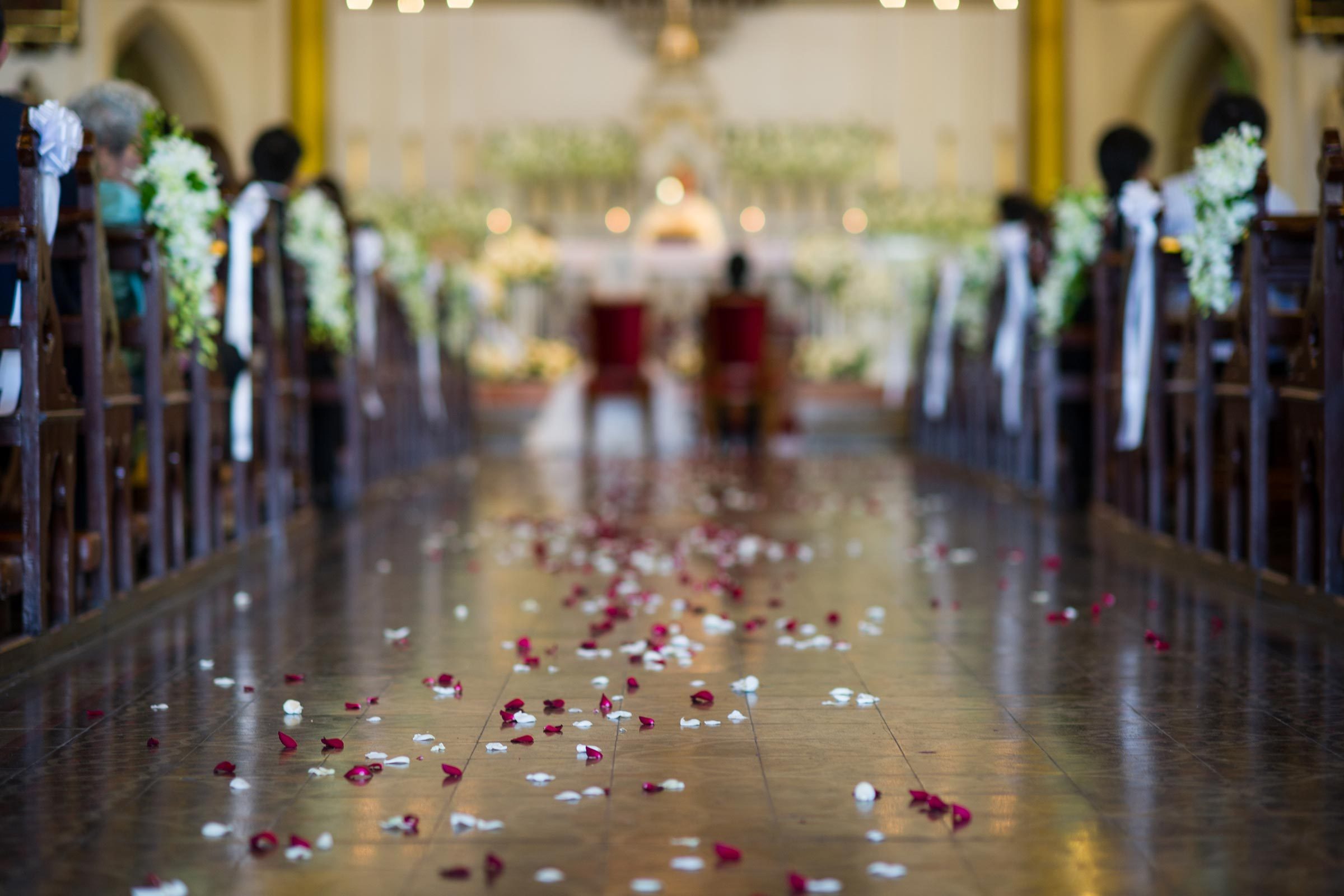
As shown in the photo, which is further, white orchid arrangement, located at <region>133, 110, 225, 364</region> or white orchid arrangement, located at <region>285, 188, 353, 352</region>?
white orchid arrangement, located at <region>285, 188, 353, 352</region>

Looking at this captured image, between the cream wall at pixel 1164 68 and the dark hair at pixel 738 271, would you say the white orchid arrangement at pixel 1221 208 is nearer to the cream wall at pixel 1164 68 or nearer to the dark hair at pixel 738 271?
the dark hair at pixel 738 271

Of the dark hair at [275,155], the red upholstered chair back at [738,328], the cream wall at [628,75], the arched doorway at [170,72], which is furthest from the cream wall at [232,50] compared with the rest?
the dark hair at [275,155]

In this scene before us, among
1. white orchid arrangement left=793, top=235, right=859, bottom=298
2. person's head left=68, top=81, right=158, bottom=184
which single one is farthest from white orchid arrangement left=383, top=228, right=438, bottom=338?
white orchid arrangement left=793, top=235, right=859, bottom=298

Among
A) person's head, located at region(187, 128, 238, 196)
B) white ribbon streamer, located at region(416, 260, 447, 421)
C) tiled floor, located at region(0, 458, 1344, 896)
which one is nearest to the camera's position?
tiled floor, located at region(0, 458, 1344, 896)

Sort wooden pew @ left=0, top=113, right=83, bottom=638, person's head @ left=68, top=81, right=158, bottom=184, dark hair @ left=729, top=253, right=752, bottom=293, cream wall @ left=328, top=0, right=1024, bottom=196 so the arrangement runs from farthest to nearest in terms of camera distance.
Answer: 1. cream wall @ left=328, top=0, right=1024, bottom=196
2. dark hair @ left=729, top=253, right=752, bottom=293
3. person's head @ left=68, top=81, right=158, bottom=184
4. wooden pew @ left=0, top=113, right=83, bottom=638

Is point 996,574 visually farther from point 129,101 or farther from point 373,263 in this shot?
point 373,263

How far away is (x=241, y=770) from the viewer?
2.85 meters

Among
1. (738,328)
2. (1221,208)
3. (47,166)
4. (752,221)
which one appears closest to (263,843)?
(47,166)

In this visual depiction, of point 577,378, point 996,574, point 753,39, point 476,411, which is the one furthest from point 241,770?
point 753,39

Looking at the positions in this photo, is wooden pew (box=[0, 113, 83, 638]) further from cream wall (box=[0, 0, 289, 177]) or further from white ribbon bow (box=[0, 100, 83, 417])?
cream wall (box=[0, 0, 289, 177])

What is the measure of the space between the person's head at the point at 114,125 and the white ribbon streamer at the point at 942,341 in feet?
23.7

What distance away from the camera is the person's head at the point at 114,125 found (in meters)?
5.15

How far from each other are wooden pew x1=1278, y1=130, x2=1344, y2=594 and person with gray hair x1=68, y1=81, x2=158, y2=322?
11.4ft

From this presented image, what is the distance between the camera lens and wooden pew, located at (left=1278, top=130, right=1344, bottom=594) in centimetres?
423
